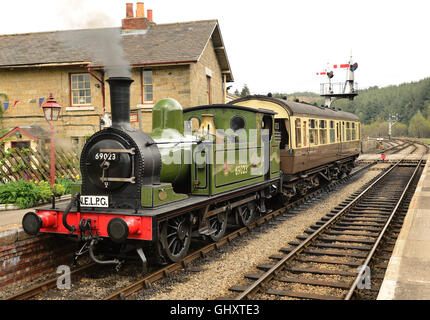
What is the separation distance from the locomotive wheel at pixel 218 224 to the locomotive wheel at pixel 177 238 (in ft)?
3.16

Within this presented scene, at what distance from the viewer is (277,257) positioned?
6.79m

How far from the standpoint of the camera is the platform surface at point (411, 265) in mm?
4445

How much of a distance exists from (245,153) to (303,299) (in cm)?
373

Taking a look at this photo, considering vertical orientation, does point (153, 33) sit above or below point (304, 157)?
above

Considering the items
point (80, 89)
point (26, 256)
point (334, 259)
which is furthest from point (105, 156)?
point (80, 89)

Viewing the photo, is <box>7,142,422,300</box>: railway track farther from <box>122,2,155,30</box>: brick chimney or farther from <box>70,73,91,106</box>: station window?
<box>122,2,155,30</box>: brick chimney

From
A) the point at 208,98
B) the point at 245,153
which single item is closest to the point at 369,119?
the point at 208,98

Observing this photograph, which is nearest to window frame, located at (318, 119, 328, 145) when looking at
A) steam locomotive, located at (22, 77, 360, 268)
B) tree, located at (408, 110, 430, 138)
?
steam locomotive, located at (22, 77, 360, 268)

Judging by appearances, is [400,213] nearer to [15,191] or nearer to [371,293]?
[371,293]

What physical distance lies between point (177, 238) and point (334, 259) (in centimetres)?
262

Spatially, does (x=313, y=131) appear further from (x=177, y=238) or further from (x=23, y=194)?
(x=23, y=194)

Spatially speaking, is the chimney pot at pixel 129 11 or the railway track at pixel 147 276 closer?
the railway track at pixel 147 276

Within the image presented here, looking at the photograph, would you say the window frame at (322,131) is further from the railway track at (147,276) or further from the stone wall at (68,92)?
the railway track at (147,276)

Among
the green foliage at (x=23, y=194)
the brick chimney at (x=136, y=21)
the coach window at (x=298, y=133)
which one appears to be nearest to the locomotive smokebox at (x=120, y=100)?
the green foliage at (x=23, y=194)
